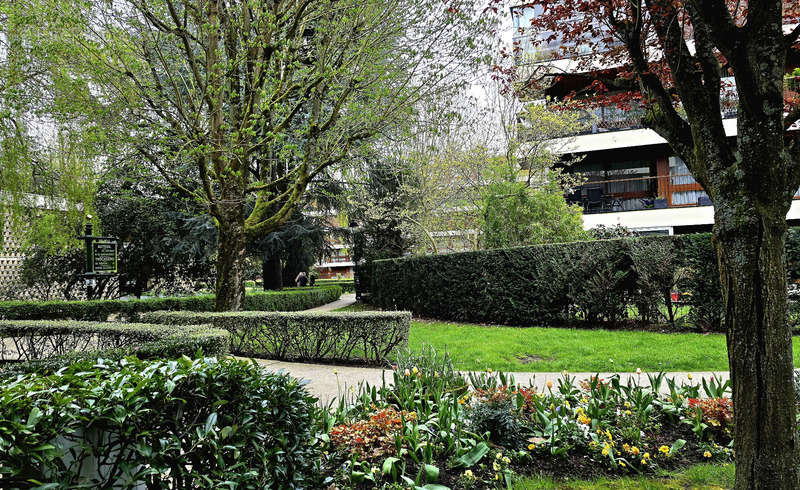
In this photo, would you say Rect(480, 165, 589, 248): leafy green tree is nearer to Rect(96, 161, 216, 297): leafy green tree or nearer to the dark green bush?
Rect(96, 161, 216, 297): leafy green tree

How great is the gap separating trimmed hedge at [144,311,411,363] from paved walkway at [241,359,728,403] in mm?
315

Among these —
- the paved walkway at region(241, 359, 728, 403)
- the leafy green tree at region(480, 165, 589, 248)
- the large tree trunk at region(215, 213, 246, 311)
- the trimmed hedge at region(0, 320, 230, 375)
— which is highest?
the leafy green tree at region(480, 165, 589, 248)

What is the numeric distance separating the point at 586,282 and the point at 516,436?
24.4ft

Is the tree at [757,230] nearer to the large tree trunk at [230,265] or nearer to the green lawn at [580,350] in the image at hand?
the green lawn at [580,350]

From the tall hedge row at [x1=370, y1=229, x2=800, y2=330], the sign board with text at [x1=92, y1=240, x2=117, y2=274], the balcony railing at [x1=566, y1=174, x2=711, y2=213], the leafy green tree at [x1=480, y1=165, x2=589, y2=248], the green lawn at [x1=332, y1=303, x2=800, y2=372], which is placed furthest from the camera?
the balcony railing at [x1=566, y1=174, x2=711, y2=213]

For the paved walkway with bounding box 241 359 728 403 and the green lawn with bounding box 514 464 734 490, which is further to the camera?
the paved walkway with bounding box 241 359 728 403

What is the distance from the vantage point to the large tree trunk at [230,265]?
9195 mm

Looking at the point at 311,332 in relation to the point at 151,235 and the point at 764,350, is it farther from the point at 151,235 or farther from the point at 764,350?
the point at 151,235

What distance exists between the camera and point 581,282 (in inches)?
402

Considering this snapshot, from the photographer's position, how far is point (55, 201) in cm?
1323

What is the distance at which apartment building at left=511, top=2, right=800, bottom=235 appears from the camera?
1891 centimetres

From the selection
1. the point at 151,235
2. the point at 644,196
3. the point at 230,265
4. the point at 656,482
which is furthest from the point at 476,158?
the point at 656,482

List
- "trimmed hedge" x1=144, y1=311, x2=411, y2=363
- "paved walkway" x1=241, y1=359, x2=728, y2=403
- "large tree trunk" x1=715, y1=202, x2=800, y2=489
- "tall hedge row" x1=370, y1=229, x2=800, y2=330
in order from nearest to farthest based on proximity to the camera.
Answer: "large tree trunk" x1=715, y1=202, x2=800, y2=489, "paved walkway" x1=241, y1=359, x2=728, y2=403, "trimmed hedge" x1=144, y1=311, x2=411, y2=363, "tall hedge row" x1=370, y1=229, x2=800, y2=330

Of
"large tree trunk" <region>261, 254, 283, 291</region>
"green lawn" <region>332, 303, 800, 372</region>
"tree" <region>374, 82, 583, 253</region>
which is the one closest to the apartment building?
"tree" <region>374, 82, 583, 253</region>
